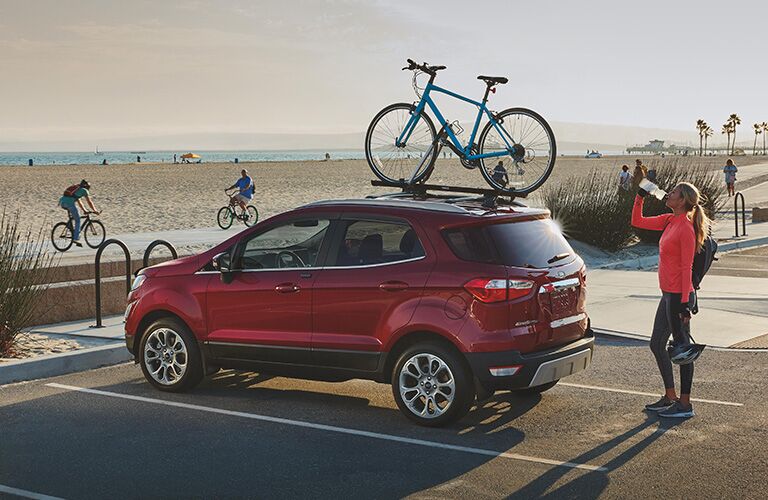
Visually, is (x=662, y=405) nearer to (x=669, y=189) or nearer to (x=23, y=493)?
(x=23, y=493)

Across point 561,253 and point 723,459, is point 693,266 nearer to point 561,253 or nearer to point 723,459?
point 561,253

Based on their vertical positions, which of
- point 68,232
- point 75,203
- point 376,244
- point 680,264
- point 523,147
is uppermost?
point 523,147

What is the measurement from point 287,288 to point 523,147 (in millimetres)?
2848

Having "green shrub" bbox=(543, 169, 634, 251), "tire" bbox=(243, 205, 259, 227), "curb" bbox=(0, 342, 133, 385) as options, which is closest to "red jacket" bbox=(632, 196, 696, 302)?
"curb" bbox=(0, 342, 133, 385)

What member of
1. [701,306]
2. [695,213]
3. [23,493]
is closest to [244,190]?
[701,306]

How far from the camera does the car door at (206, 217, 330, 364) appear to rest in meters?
8.30

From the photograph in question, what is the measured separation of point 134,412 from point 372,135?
3.83 m

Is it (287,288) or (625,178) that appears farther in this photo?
(625,178)

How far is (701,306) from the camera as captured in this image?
1409 cm

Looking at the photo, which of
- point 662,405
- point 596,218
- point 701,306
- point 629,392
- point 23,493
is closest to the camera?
point 23,493

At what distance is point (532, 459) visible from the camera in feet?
22.6

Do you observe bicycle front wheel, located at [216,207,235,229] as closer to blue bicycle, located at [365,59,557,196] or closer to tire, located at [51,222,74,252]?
tire, located at [51,222,74,252]

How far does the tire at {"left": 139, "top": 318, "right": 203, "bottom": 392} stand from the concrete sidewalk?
18.2 ft

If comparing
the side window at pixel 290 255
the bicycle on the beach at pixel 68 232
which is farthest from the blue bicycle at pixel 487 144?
the bicycle on the beach at pixel 68 232
